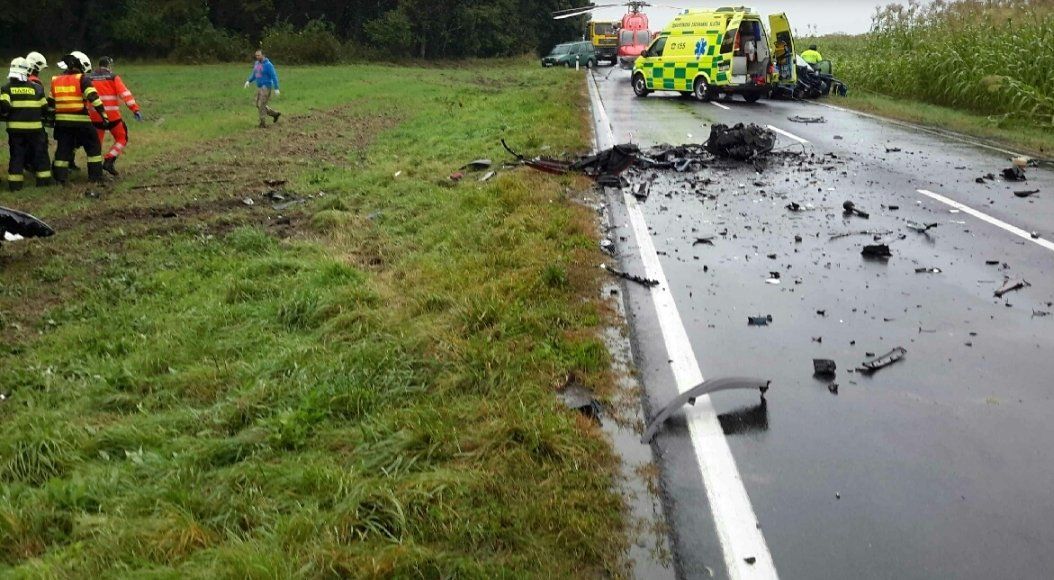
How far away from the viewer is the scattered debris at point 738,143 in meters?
12.3

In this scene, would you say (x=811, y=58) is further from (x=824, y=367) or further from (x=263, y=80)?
(x=824, y=367)

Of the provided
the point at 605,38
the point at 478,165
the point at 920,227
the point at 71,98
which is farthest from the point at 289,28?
the point at 920,227

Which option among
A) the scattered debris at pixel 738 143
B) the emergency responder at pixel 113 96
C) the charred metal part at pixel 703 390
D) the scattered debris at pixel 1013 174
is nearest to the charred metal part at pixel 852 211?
the scattered debris at pixel 1013 174

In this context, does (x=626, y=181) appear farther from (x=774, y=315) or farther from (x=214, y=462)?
(x=214, y=462)

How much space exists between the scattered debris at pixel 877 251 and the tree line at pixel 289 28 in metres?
45.4

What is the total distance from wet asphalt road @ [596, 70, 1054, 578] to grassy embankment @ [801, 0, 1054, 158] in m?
6.74

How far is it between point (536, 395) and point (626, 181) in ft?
22.2

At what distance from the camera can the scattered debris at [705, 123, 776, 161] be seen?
1226 centimetres

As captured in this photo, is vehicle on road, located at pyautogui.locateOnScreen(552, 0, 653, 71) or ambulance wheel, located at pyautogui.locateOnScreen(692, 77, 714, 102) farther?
vehicle on road, located at pyautogui.locateOnScreen(552, 0, 653, 71)

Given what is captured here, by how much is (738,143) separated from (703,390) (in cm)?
854

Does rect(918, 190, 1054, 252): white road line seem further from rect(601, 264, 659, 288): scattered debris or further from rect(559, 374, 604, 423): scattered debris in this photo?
rect(559, 374, 604, 423): scattered debris

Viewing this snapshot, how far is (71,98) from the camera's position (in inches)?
472

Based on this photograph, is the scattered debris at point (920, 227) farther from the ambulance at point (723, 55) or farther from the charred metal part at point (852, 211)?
the ambulance at point (723, 55)

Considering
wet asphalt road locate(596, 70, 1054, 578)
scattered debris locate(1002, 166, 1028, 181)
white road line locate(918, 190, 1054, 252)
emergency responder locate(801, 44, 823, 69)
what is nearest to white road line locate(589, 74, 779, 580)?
wet asphalt road locate(596, 70, 1054, 578)
